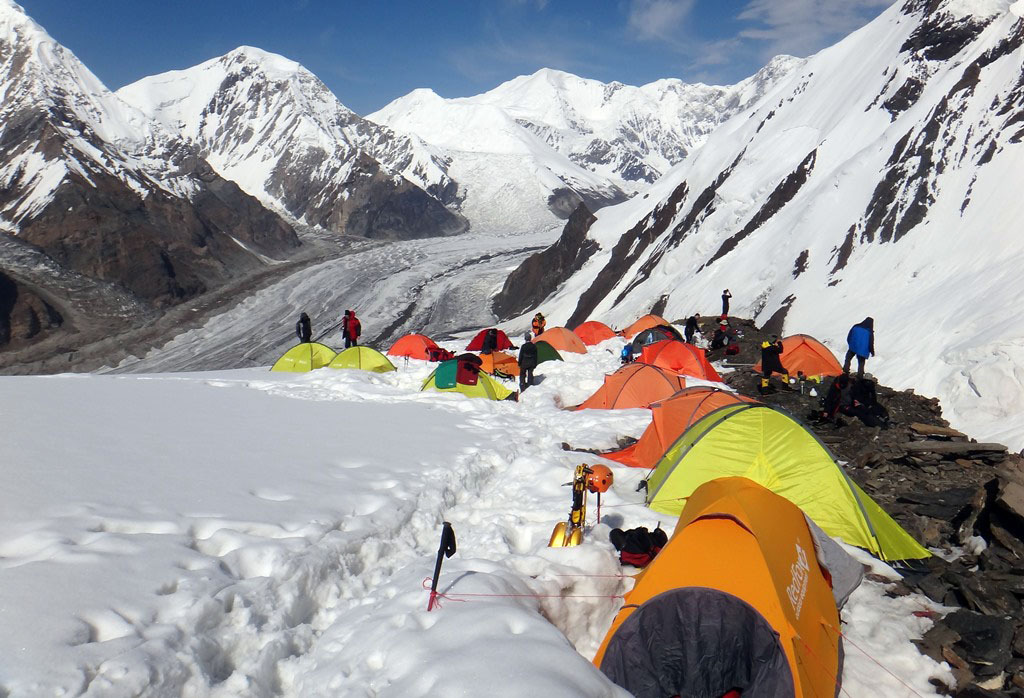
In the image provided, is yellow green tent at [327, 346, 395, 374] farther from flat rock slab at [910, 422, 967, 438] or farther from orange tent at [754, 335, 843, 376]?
flat rock slab at [910, 422, 967, 438]

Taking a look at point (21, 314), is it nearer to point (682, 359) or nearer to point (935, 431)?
point (682, 359)

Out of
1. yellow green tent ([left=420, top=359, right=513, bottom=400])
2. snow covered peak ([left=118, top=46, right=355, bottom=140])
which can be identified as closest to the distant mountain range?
snow covered peak ([left=118, top=46, right=355, bottom=140])

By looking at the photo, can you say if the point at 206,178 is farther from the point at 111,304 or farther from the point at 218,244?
the point at 111,304

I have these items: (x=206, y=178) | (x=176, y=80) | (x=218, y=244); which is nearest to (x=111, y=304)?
(x=218, y=244)

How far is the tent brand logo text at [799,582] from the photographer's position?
493 cm

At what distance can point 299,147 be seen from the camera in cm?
13350

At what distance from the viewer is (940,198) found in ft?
67.2

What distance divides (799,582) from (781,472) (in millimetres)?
2704

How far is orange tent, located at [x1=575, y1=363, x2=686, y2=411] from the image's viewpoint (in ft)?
44.2

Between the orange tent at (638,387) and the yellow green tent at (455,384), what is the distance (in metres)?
2.78

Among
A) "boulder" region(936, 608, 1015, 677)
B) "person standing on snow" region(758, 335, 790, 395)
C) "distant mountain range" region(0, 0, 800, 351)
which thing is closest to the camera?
"boulder" region(936, 608, 1015, 677)

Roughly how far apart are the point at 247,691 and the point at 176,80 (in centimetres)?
19770

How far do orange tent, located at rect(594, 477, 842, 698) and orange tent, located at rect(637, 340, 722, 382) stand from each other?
37.9 ft

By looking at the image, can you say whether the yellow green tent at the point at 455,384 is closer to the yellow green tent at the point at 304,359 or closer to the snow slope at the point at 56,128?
the yellow green tent at the point at 304,359
